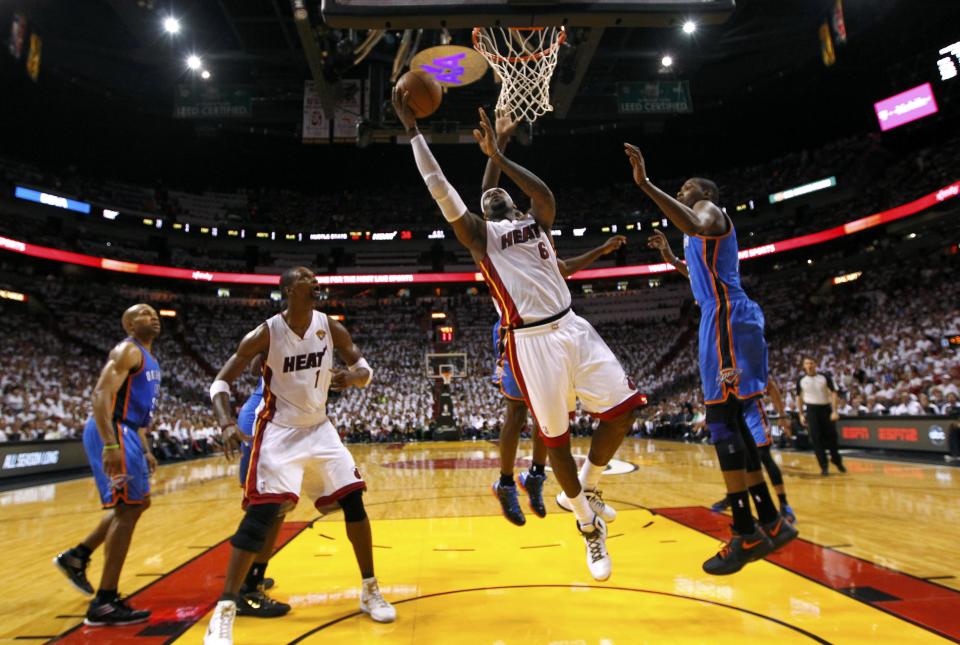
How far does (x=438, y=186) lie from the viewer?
3553mm

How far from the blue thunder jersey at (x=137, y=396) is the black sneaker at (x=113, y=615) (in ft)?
3.68

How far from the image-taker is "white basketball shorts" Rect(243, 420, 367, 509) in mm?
3330

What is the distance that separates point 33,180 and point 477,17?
28804mm

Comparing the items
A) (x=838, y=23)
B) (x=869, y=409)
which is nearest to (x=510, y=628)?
(x=869, y=409)

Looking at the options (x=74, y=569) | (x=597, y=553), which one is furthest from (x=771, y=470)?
(x=74, y=569)

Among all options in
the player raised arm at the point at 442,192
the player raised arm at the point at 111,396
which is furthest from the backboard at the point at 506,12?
the player raised arm at the point at 111,396

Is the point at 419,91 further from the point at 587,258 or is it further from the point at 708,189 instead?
the point at 708,189

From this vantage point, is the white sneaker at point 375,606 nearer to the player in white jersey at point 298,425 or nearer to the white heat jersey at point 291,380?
the player in white jersey at point 298,425

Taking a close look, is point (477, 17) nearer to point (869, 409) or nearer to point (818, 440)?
point (818, 440)

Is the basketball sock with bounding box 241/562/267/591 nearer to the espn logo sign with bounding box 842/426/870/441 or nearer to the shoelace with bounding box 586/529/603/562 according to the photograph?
the shoelace with bounding box 586/529/603/562

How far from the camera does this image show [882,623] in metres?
3.01

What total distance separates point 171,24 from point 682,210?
1904 cm

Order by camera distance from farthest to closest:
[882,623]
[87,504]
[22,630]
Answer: [87,504] → [22,630] → [882,623]

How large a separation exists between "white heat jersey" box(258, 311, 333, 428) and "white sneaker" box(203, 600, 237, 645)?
3.26ft
